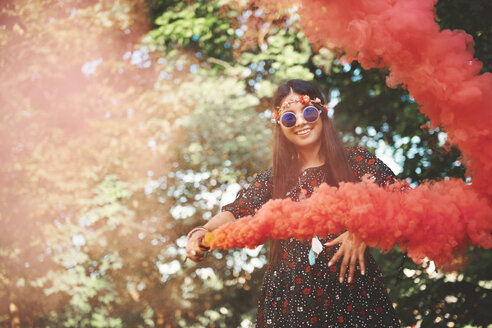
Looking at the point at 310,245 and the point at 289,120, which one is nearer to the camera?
the point at 310,245

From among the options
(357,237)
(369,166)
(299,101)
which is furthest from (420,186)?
(299,101)

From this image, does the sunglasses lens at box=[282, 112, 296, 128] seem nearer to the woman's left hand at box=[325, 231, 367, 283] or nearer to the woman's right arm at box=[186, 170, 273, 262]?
the woman's right arm at box=[186, 170, 273, 262]

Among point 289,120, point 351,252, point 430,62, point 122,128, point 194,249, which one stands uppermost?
point 430,62

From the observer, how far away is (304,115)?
2201mm

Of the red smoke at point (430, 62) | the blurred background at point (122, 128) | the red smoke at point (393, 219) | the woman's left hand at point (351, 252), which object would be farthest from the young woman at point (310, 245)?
the blurred background at point (122, 128)

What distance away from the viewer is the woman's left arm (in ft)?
5.30

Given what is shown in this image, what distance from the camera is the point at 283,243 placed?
2.10 m

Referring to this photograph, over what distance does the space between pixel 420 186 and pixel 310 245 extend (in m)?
0.61

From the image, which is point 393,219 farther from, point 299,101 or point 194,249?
point 299,101

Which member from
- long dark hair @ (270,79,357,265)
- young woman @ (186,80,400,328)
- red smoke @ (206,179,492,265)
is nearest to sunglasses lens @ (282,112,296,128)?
young woman @ (186,80,400,328)

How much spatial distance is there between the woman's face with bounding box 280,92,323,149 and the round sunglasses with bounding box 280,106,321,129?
0.07 ft

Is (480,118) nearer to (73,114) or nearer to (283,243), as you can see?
(283,243)

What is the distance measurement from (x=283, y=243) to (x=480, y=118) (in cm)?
104

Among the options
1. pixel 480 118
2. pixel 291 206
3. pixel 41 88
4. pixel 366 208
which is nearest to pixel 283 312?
pixel 291 206
